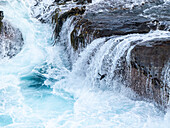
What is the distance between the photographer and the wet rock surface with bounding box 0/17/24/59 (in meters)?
8.84

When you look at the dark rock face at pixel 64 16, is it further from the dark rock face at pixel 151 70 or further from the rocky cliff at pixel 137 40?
the dark rock face at pixel 151 70

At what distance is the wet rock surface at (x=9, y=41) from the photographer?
884 cm

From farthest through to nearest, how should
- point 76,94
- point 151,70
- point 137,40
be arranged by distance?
point 76,94
point 137,40
point 151,70

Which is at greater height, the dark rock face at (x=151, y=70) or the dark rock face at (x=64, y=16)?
the dark rock face at (x=64, y=16)

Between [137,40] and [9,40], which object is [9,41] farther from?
[137,40]

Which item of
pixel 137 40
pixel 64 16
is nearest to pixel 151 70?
pixel 137 40

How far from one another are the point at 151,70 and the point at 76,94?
2452 mm

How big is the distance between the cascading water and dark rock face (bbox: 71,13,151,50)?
49 cm

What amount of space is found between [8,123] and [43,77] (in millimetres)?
2707

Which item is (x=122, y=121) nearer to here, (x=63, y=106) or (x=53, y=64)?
(x=63, y=106)

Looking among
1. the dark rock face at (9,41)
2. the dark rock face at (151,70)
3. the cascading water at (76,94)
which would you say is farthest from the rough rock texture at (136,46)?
the dark rock face at (9,41)

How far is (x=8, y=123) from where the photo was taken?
5.04 m

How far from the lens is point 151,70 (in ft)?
15.0

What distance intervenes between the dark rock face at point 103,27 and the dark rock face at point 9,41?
2853 mm
